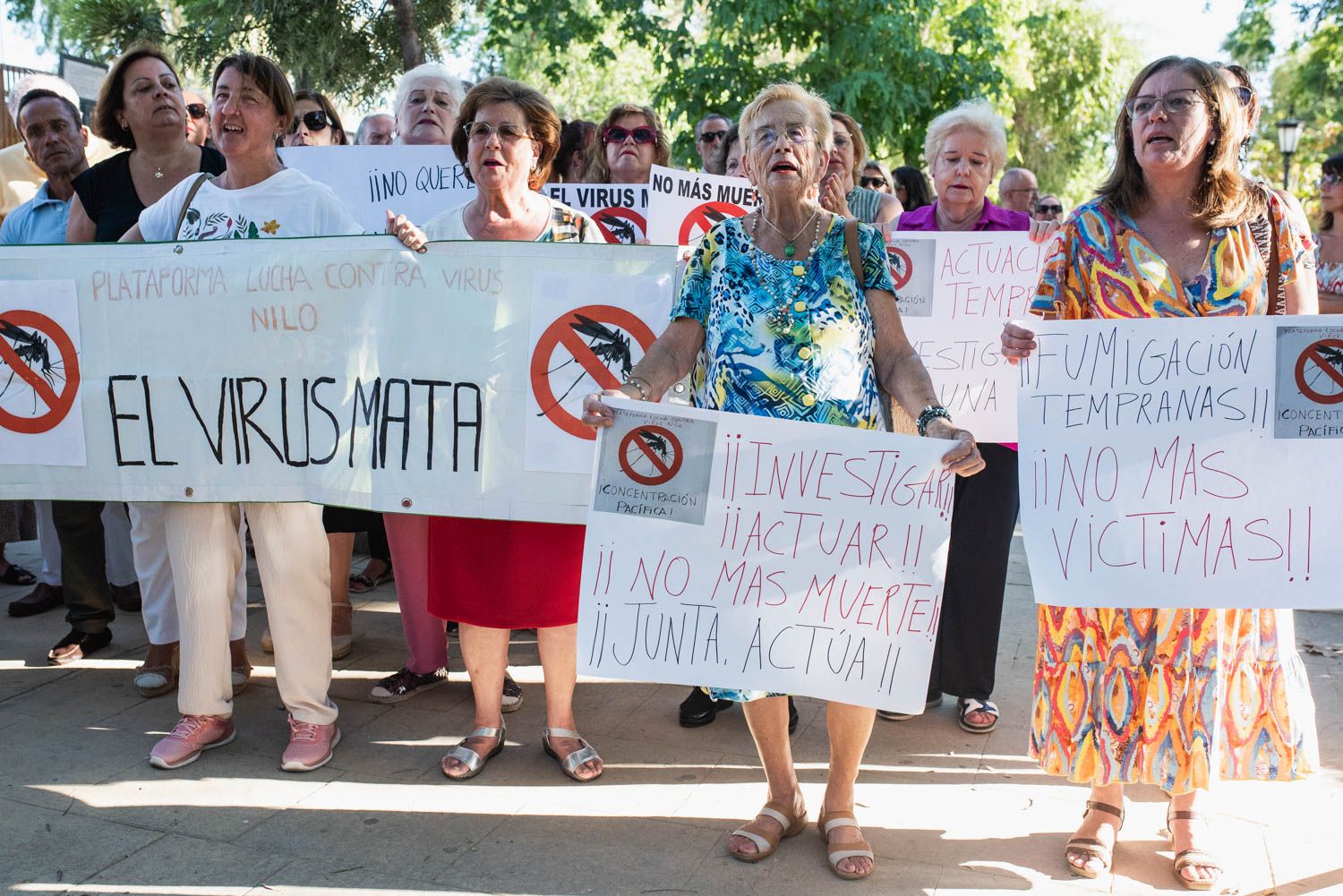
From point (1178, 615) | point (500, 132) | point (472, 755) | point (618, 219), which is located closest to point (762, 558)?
point (1178, 615)

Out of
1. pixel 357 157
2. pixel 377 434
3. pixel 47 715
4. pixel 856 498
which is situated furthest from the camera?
pixel 357 157

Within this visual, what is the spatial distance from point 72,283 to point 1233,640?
353 cm

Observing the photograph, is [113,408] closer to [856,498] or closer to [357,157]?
[357,157]

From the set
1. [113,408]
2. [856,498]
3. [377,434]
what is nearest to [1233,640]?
[856,498]

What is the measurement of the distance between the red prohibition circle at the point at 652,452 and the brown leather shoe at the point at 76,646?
2997mm

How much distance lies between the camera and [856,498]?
306cm

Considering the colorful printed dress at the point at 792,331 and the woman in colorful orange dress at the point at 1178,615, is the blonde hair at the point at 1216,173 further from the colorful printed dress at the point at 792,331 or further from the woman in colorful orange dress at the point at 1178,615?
the colorful printed dress at the point at 792,331

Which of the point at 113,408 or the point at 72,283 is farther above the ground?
the point at 72,283

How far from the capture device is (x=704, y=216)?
504 cm

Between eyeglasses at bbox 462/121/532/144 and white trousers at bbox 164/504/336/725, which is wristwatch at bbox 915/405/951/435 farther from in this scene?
white trousers at bbox 164/504/336/725

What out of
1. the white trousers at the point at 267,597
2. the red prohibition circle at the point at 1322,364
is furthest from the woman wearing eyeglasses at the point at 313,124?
the red prohibition circle at the point at 1322,364

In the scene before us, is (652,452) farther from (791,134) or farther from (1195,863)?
(1195,863)

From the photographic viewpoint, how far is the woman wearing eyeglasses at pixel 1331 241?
5.96m

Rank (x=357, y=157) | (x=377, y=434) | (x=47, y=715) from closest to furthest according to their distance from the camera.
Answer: (x=377, y=434) < (x=47, y=715) < (x=357, y=157)
